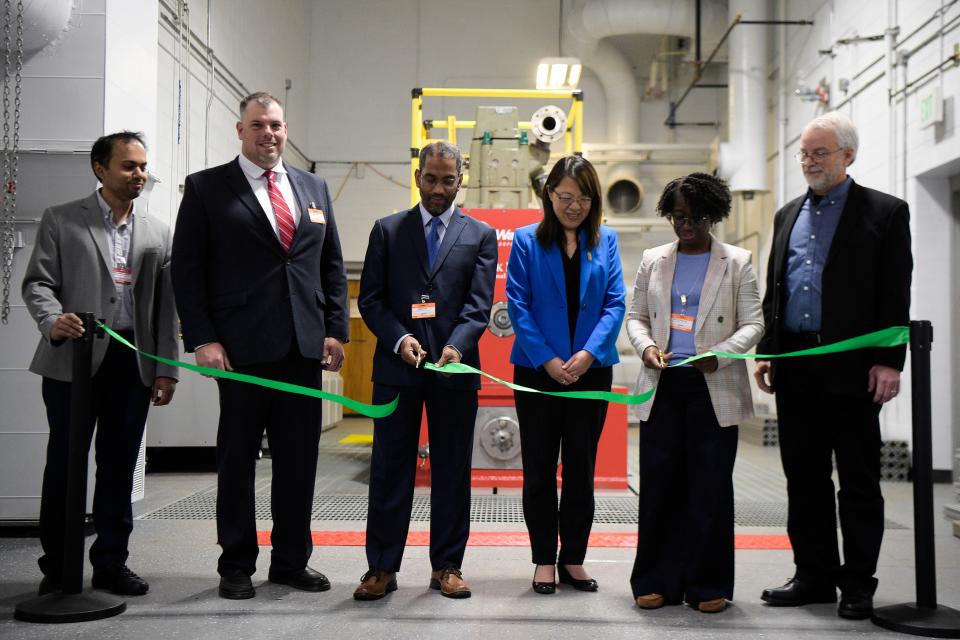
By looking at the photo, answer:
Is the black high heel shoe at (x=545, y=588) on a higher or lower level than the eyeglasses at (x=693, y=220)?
lower

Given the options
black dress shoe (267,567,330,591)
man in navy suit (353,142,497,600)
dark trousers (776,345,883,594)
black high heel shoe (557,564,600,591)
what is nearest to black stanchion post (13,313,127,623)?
black dress shoe (267,567,330,591)

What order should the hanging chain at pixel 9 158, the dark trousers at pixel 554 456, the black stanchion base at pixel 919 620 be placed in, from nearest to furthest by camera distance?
the black stanchion base at pixel 919 620
the dark trousers at pixel 554 456
the hanging chain at pixel 9 158

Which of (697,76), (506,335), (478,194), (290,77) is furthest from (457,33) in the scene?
(506,335)

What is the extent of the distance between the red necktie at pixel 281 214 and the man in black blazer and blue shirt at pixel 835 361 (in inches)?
66.1

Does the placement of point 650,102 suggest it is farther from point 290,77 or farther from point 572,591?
point 572,591

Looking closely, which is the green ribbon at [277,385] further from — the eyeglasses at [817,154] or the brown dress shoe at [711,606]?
the eyeglasses at [817,154]

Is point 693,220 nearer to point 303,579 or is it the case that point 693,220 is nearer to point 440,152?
point 440,152

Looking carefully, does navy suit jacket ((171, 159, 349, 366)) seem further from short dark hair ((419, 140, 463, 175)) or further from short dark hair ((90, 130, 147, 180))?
short dark hair ((419, 140, 463, 175))

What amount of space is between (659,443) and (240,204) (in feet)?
5.24

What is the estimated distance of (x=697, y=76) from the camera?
30.5 ft

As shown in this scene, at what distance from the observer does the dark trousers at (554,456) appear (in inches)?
112

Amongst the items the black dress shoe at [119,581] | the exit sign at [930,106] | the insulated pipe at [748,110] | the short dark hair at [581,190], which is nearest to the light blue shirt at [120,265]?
the black dress shoe at [119,581]

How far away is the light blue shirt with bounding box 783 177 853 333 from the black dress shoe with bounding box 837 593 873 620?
2.80ft

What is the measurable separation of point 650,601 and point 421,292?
125 cm
